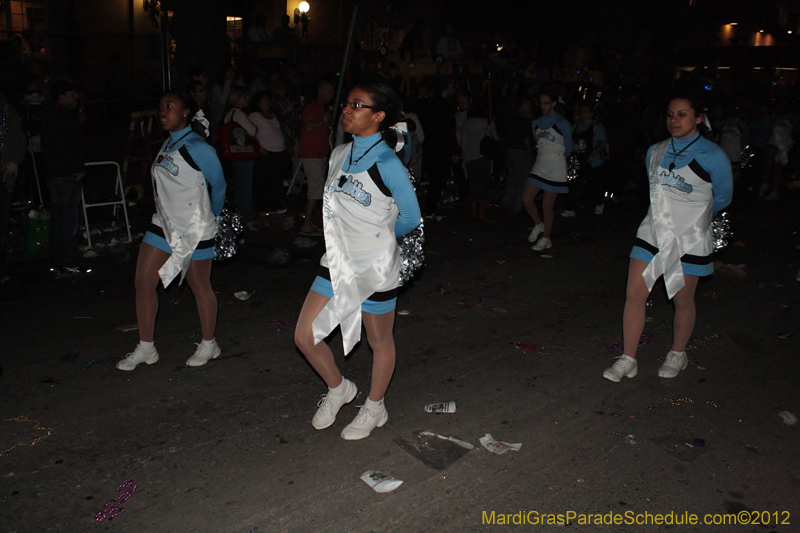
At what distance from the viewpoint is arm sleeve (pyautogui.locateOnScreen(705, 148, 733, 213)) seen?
4.36 metres

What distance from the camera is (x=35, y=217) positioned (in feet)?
24.7

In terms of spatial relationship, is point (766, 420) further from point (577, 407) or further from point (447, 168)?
point (447, 168)

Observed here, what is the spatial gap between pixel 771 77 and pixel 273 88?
19965 mm

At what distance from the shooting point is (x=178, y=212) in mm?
4434

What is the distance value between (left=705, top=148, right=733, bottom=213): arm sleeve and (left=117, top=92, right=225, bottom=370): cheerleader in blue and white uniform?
3.34m

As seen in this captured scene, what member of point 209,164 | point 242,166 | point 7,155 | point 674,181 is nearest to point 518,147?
point 242,166

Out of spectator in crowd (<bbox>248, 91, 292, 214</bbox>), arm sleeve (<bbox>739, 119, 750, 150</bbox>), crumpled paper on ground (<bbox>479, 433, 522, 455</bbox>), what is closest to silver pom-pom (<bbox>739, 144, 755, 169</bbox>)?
arm sleeve (<bbox>739, 119, 750, 150</bbox>)

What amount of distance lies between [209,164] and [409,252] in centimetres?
165

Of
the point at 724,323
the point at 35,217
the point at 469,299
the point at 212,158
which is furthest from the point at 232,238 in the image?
the point at 724,323

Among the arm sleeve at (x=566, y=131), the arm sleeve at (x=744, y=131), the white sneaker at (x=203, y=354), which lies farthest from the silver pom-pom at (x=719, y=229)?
the arm sleeve at (x=744, y=131)

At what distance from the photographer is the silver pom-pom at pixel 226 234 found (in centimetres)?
486

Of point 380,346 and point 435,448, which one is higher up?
point 380,346

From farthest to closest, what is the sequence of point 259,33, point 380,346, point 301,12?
point 301,12
point 259,33
point 380,346

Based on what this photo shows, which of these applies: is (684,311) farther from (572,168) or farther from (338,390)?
(572,168)
